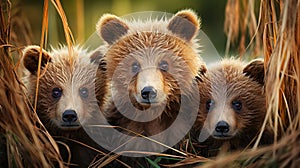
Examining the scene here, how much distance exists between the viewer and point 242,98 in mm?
4367

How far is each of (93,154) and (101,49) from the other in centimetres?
76

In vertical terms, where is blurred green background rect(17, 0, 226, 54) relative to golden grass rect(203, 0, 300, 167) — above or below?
above

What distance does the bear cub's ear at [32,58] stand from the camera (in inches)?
174

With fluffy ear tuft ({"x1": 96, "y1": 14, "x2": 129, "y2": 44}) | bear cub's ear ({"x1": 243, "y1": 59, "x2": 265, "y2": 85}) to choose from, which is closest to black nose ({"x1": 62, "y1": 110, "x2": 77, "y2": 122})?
fluffy ear tuft ({"x1": 96, "y1": 14, "x2": 129, "y2": 44})

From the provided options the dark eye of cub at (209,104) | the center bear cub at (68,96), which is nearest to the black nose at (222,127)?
the dark eye of cub at (209,104)

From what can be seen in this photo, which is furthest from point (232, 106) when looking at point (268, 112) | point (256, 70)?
point (268, 112)

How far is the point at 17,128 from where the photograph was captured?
344 centimetres

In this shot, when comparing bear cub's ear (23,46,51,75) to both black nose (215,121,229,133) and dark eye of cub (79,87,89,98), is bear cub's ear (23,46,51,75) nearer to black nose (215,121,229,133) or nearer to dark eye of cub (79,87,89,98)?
dark eye of cub (79,87,89,98)

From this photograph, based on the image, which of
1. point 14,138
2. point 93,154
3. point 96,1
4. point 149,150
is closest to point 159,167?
point 149,150

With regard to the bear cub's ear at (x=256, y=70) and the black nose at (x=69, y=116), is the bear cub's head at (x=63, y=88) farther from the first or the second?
the bear cub's ear at (x=256, y=70)

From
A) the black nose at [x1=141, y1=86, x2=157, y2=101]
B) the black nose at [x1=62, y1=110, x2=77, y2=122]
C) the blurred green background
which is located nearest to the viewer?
the black nose at [x1=141, y1=86, x2=157, y2=101]

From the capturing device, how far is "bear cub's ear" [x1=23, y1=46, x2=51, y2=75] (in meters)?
4.42

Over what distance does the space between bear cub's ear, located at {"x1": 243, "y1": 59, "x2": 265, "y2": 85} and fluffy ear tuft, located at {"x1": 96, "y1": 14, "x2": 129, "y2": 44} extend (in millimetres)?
889

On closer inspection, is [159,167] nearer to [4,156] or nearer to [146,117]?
[146,117]
